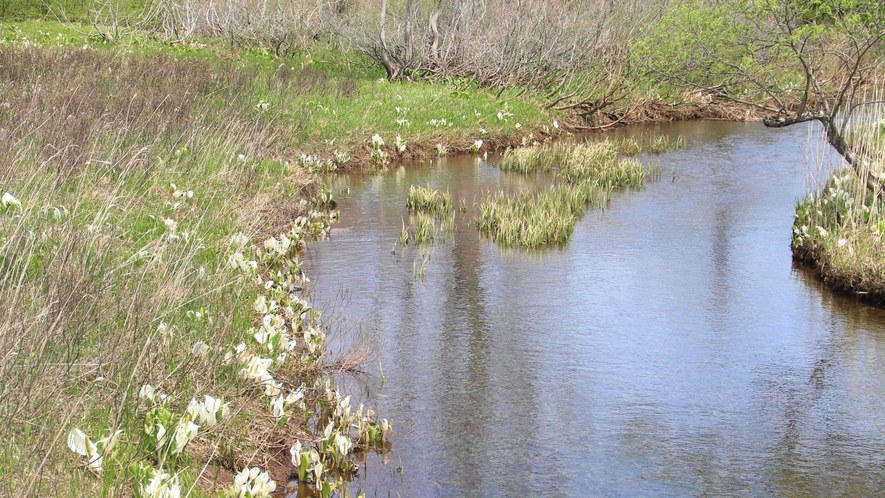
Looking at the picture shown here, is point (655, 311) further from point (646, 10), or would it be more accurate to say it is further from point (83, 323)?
point (646, 10)

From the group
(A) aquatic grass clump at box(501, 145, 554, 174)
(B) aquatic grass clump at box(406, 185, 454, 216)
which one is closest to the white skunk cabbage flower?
(B) aquatic grass clump at box(406, 185, 454, 216)

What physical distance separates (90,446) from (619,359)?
168 inches

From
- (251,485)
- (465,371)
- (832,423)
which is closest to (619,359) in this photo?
(465,371)

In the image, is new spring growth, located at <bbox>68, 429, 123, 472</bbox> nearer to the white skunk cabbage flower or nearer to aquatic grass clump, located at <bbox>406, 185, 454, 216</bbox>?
the white skunk cabbage flower

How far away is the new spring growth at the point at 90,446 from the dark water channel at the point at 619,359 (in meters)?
1.60

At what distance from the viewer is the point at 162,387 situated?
474 cm

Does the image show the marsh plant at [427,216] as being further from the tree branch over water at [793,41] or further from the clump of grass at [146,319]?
the tree branch over water at [793,41]

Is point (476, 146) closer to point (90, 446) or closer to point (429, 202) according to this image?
point (429, 202)

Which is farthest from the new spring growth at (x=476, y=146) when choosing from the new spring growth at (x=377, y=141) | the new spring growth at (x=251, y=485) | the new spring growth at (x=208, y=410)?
the new spring growth at (x=251, y=485)

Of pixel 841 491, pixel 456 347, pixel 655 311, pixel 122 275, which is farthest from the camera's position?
pixel 655 311

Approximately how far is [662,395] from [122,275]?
3708 millimetres

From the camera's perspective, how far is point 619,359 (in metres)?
6.93

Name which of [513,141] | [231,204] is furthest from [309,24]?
[231,204]

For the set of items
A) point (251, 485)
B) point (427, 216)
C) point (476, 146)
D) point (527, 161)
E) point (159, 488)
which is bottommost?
point (251, 485)
